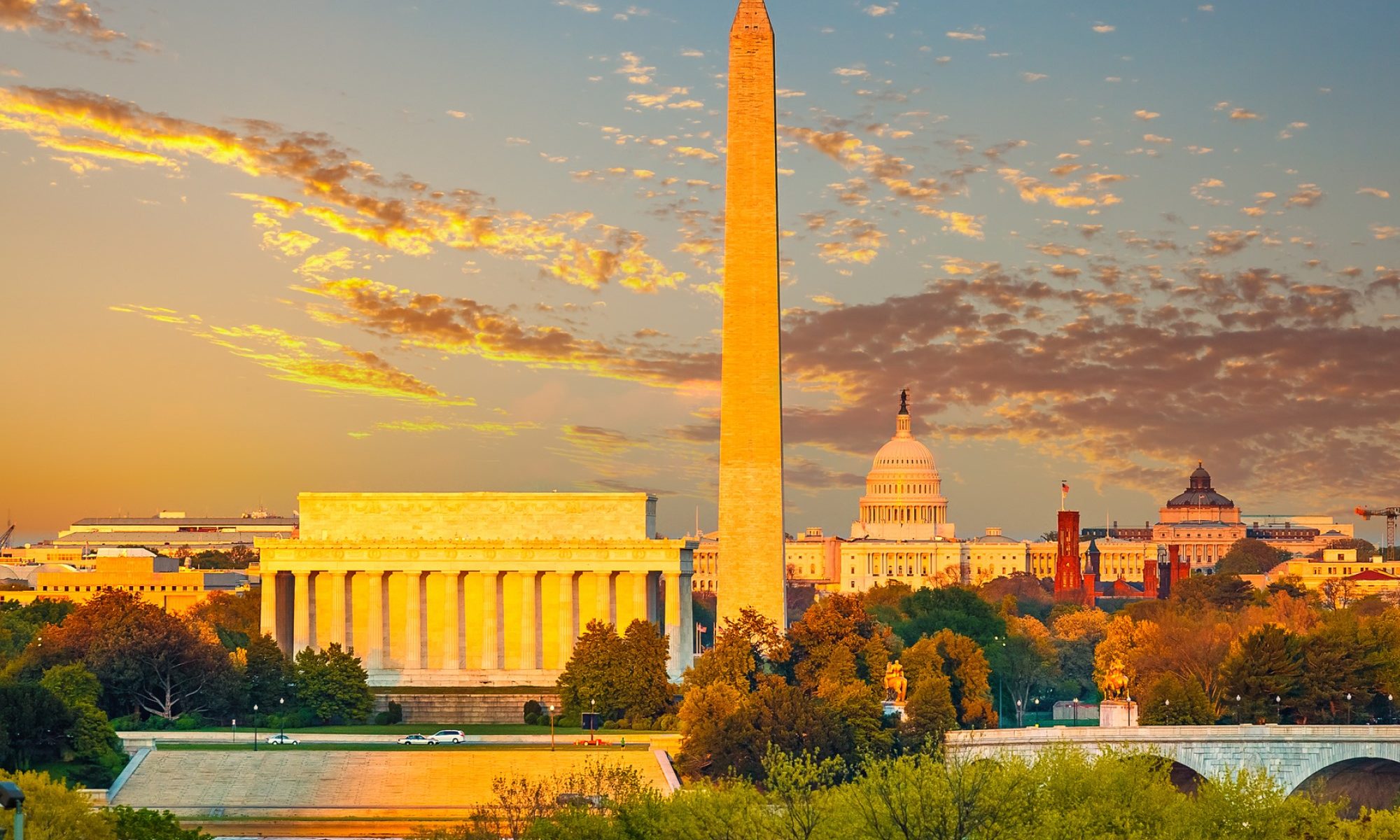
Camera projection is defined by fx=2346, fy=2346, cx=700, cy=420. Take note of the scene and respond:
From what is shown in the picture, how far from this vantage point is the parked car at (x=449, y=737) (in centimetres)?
8762

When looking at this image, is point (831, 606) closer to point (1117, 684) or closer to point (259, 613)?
point (1117, 684)

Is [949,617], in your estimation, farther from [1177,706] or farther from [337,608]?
[337,608]

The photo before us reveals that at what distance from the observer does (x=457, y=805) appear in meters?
78.6

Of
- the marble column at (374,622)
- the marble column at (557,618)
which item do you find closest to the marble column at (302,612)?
the marble column at (374,622)

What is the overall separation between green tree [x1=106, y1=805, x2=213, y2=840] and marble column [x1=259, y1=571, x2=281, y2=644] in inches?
1978

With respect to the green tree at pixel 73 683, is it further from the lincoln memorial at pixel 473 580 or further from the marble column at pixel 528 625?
the marble column at pixel 528 625

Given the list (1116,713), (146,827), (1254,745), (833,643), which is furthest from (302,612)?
(146,827)

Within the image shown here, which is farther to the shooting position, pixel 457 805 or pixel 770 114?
pixel 770 114

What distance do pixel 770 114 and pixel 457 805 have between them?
103ft

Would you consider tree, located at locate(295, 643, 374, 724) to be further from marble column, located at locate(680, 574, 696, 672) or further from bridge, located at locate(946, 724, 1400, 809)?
bridge, located at locate(946, 724, 1400, 809)

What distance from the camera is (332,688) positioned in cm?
9912

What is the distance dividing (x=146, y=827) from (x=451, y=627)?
2078 inches

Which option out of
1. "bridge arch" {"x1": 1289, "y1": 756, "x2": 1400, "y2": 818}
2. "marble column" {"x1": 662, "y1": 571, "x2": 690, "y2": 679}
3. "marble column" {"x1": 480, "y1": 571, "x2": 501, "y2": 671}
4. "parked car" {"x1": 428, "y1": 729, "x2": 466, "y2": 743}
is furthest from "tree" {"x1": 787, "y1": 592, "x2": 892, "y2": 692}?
"marble column" {"x1": 480, "y1": 571, "x2": 501, "y2": 671}

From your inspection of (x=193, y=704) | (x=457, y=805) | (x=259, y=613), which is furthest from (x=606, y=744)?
(x=259, y=613)
